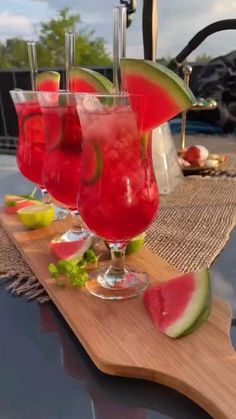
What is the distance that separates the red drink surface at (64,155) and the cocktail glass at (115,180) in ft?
0.50

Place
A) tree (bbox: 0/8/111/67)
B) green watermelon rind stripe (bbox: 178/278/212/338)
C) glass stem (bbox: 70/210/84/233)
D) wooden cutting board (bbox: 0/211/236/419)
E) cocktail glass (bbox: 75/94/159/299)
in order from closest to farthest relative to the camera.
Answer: wooden cutting board (bbox: 0/211/236/419) < green watermelon rind stripe (bbox: 178/278/212/338) < cocktail glass (bbox: 75/94/159/299) < glass stem (bbox: 70/210/84/233) < tree (bbox: 0/8/111/67)

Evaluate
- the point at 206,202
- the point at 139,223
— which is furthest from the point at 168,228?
the point at 139,223

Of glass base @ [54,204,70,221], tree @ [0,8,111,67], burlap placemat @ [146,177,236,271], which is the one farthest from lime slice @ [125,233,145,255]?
tree @ [0,8,111,67]

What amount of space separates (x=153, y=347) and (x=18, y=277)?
1.22 feet

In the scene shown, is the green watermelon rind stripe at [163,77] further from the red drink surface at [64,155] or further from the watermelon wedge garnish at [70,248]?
the watermelon wedge garnish at [70,248]

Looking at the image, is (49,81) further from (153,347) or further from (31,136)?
(153,347)

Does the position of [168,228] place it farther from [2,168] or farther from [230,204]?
[2,168]

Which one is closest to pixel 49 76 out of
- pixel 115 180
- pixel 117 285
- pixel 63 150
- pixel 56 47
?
pixel 63 150

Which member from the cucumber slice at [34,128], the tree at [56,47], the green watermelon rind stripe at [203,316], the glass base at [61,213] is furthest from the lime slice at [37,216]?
the tree at [56,47]

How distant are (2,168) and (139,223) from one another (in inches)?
53.2

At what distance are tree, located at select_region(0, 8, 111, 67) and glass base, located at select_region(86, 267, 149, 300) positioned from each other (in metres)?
4.17

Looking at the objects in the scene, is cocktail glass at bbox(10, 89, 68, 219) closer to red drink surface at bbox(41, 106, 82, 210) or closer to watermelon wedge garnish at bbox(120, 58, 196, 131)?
red drink surface at bbox(41, 106, 82, 210)

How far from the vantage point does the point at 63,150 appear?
39.6 inches

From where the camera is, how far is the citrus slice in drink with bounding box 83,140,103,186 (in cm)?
82
